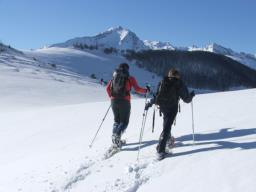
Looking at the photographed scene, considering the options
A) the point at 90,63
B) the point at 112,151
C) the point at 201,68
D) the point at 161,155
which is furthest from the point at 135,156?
the point at 201,68

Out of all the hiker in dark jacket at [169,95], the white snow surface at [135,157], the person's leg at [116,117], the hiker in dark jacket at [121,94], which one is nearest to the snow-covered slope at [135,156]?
the white snow surface at [135,157]

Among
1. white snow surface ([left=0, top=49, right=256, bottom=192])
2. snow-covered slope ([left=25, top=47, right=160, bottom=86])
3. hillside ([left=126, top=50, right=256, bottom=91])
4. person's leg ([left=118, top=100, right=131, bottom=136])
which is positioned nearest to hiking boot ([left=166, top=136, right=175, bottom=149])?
white snow surface ([left=0, top=49, right=256, bottom=192])

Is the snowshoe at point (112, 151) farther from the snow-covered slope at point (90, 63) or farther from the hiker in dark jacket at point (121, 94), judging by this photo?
the snow-covered slope at point (90, 63)

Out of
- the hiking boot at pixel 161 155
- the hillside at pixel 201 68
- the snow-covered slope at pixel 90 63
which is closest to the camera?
the hiking boot at pixel 161 155

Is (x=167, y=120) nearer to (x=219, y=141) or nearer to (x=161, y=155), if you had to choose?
(x=161, y=155)

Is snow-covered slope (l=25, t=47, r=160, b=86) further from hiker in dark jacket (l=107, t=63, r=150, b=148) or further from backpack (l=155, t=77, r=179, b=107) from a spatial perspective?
backpack (l=155, t=77, r=179, b=107)

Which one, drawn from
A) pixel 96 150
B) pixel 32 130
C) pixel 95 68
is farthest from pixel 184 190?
pixel 95 68

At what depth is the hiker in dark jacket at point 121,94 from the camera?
9.72 m

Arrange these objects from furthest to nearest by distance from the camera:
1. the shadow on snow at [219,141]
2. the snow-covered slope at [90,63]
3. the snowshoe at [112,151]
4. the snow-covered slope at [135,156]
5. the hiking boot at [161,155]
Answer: the snow-covered slope at [90,63], the snowshoe at [112,151], the shadow on snow at [219,141], the hiking boot at [161,155], the snow-covered slope at [135,156]

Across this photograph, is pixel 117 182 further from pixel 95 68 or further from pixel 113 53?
pixel 113 53

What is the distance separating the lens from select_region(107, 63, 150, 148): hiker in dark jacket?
9.72m

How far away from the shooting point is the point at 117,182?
7.65 meters

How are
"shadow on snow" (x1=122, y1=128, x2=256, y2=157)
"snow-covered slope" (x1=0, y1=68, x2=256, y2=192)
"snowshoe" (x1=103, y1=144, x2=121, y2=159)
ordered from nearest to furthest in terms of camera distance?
1. "snow-covered slope" (x1=0, y1=68, x2=256, y2=192)
2. "shadow on snow" (x1=122, y1=128, x2=256, y2=157)
3. "snowshoe" (x1=103, y1=144, x2=121, y2=159)

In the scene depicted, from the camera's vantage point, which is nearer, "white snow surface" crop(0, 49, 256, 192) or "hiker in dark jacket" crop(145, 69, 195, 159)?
"white snow surface" crop(0, 49, 256, 192)
